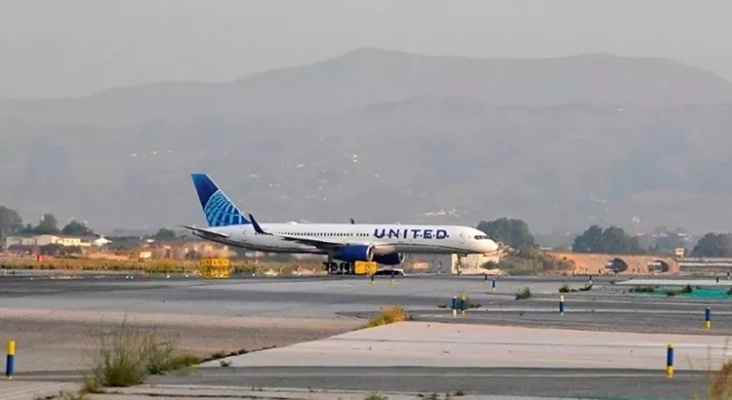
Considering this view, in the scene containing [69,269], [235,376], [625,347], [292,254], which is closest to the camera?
[235,376]

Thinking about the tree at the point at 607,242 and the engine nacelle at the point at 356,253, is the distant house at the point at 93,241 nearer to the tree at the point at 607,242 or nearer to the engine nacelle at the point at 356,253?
A: the engine nacelle at the point at 356,253

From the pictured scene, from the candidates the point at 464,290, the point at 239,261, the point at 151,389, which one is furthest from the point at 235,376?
the point at 239,261

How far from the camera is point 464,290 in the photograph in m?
58.4

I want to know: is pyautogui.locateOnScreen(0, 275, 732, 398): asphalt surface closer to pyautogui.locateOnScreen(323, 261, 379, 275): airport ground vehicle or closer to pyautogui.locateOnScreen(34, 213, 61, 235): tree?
pyautogui.locateOnScreen(323, 261, 379, 275): airport ground vehicle

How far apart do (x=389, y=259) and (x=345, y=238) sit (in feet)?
9.66

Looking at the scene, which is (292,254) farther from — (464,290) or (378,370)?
(378,370)

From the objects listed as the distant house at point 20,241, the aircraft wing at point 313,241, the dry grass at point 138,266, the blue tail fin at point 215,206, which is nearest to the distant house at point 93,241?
the distant house at point 20,241

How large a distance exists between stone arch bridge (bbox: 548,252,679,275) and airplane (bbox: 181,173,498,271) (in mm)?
46737

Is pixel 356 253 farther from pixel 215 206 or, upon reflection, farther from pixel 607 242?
pixel 607 242

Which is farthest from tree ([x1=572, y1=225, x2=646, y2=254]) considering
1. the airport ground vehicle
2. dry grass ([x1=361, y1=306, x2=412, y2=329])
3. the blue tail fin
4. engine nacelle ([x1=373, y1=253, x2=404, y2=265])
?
dry grass ([x1=361, y1=306, x2=412, y2=329])

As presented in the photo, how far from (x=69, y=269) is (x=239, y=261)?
38.7 ft

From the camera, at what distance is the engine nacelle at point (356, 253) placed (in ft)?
279

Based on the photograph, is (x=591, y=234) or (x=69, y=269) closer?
(x=69, y=269)

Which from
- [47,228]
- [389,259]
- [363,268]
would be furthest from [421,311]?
[47,228]
